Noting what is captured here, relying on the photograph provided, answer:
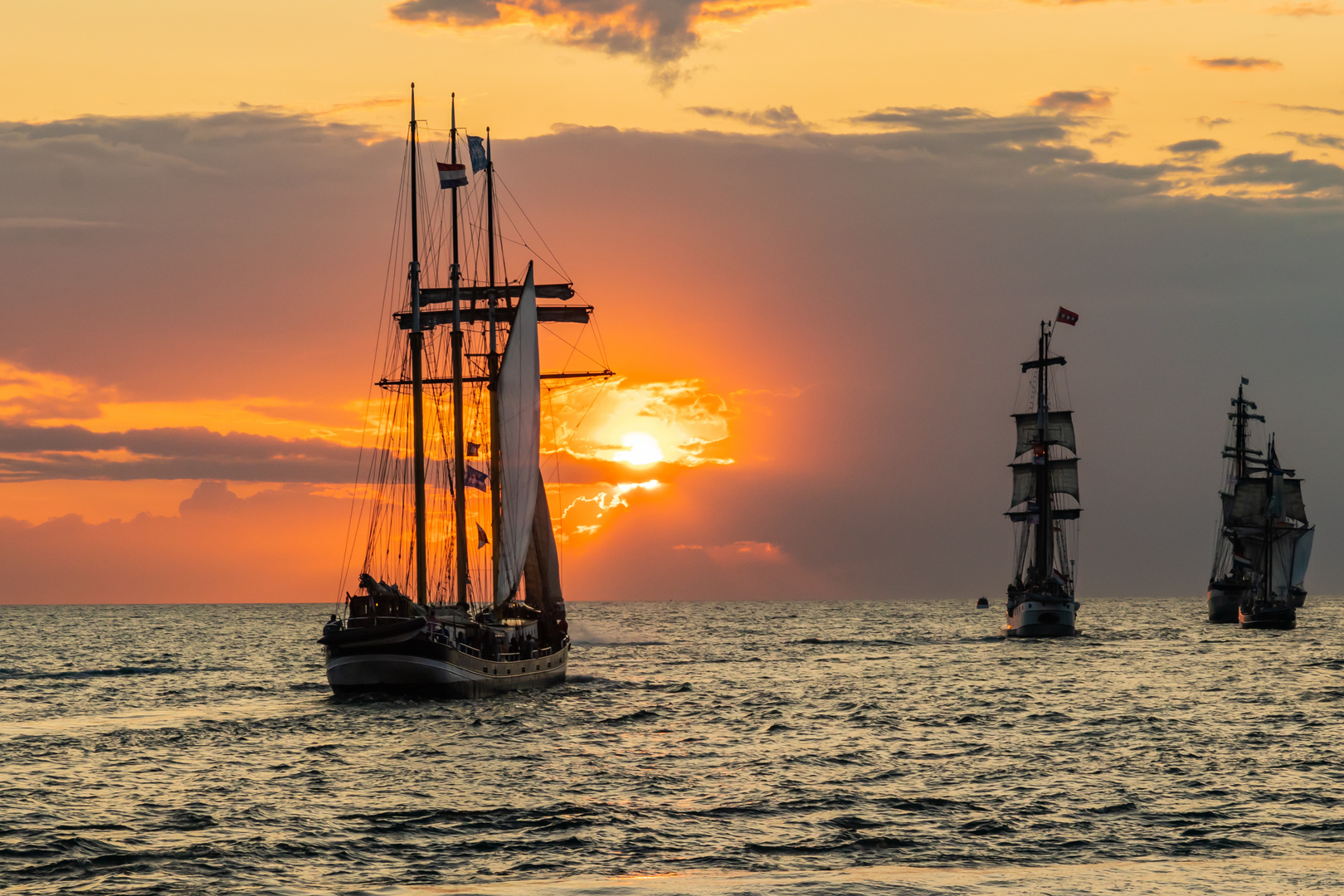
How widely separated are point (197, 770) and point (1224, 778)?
99.9 ft

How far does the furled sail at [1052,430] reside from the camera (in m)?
156

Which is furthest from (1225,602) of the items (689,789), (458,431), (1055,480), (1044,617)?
(689,789)

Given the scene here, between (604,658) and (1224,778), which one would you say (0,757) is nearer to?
(1224,778)

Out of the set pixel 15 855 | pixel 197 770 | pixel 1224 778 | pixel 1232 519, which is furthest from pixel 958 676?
pixel 1232 519

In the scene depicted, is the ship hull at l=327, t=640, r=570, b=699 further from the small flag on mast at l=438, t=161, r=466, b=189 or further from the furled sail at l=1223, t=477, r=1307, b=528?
the furled sail at l=1223, t=477, r=1307, b=528

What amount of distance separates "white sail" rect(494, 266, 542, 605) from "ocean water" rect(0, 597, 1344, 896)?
694cm

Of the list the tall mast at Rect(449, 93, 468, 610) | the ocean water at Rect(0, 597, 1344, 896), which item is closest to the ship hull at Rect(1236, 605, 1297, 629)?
the ocean water at Rect(0, 597, 1344, 896)

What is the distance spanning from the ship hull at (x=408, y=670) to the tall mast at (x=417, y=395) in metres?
7.45

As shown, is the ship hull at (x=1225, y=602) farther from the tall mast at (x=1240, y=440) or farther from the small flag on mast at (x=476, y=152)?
the small flag on mast at (x=476, y=152)

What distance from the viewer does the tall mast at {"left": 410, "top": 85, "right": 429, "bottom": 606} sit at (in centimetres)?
6906

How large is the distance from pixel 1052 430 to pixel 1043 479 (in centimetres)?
666

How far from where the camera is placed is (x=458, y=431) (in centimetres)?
7812

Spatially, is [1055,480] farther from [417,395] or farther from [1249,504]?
[417,395]

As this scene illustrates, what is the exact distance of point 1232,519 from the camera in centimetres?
16575
